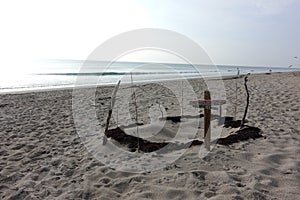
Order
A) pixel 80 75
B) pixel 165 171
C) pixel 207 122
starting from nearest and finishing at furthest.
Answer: pixel 165 171
pixel 207 122
pixel 80 75

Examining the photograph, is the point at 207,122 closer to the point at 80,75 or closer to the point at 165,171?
the point at 165,171

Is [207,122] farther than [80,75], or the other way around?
[80,75]

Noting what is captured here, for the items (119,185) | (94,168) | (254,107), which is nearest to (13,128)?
(94,168)

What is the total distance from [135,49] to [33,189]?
292cm

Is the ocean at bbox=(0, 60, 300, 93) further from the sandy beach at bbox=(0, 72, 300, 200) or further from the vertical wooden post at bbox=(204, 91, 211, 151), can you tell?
the sandy beach at bbox=(0, 72, 300, 200)

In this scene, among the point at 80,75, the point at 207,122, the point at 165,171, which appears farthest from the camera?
the point at 80,75

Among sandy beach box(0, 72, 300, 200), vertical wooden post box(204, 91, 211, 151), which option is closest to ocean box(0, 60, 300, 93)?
vertical wooden post box(204, 91, 211, 151)

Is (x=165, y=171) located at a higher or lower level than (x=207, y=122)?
lower

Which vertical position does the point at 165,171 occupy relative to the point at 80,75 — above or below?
below

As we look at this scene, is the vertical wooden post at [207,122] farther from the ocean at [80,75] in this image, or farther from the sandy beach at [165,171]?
the ocean at [80,75]

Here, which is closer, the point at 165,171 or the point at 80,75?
the point at 165,171

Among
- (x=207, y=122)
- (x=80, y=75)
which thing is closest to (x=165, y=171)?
(x=207, y=122)

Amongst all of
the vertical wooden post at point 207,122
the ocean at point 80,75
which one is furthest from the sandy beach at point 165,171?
the ocean at point 80,75

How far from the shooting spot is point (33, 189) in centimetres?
410
